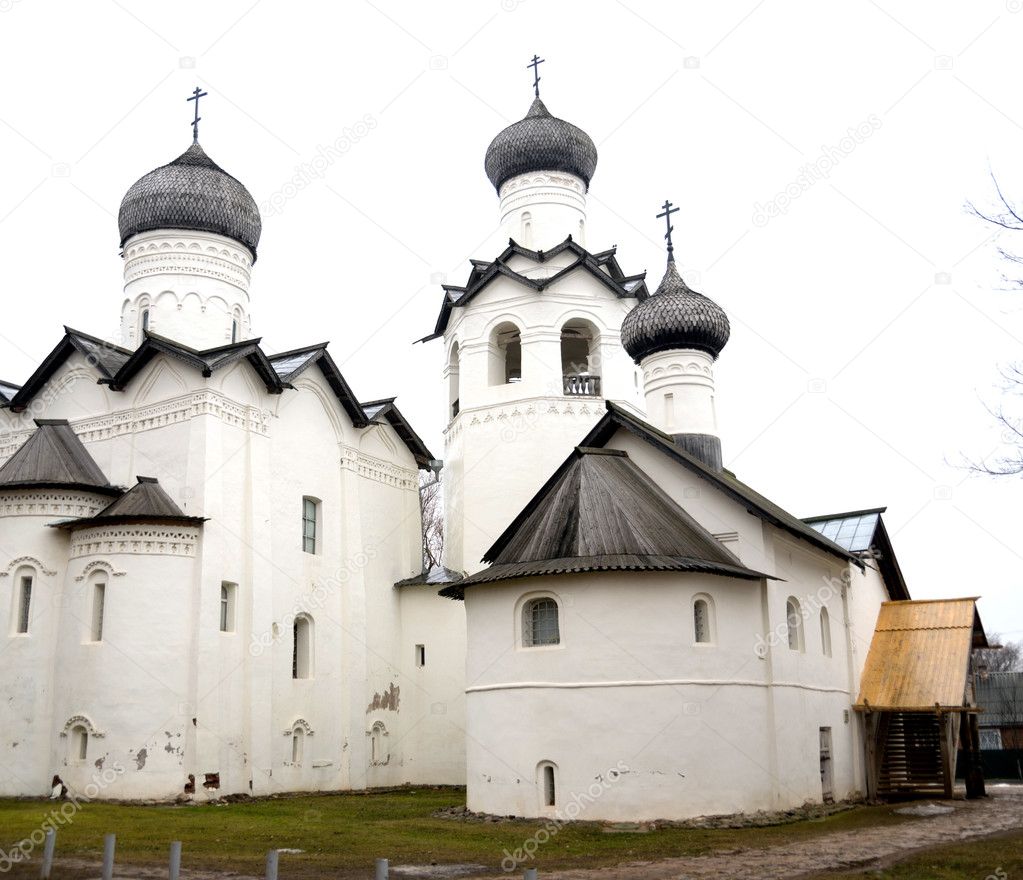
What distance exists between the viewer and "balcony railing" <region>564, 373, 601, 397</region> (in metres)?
21.2

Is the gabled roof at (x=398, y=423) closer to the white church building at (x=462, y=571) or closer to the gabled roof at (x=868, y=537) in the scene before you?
the white church building at (x=462, y=571)

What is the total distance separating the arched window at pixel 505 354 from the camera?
2167cm

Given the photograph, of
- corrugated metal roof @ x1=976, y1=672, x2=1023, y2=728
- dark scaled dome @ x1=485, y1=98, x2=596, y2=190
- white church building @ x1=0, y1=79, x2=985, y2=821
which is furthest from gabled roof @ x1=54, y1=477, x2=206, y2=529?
corrugated metal roof @ x1=976, y1=672, x2=1023, y2=728

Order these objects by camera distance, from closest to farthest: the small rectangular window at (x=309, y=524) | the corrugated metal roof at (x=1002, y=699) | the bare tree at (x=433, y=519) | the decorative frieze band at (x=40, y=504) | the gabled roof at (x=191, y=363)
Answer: the decorative frieze band at (x=40, y=504) → the gabled roof at (x=191, y=363) → the small rectangular window at (x=309, y=524) → the corrugated metal roof at (x=1002, y=699) → the bare tree at (x=433, y=519)

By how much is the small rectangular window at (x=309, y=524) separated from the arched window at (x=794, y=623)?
845 centimetres

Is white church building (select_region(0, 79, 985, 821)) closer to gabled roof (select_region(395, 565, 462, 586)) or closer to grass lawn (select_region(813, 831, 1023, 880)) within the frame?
gabled roof (select_region(395, 565, 462, 586))

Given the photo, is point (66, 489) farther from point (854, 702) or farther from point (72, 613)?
point (854, 702)

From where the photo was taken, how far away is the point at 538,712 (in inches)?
519

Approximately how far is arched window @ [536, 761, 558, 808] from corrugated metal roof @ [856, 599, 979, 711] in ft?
22.9

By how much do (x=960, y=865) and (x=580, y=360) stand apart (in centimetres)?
1510

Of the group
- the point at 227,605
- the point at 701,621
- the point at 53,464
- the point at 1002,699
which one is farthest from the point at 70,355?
the point at 1002,699

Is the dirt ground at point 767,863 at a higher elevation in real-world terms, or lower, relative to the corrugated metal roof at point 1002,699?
lower
